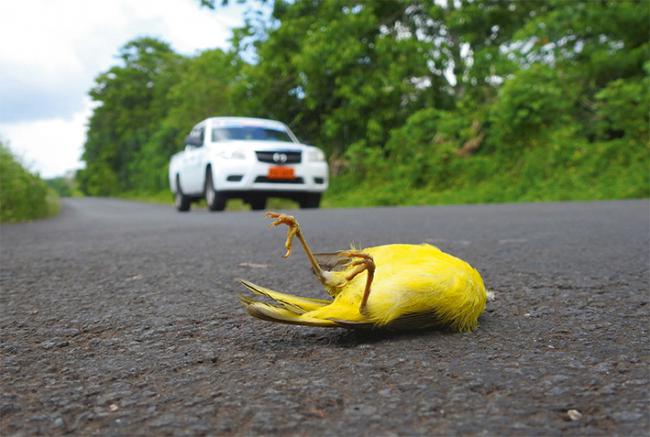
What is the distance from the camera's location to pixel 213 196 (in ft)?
34.7

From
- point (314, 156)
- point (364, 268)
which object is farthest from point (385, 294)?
point (314, 156)

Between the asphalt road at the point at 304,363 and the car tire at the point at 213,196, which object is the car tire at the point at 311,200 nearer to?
the car tire at the point at 213,196

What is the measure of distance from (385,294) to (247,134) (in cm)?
995

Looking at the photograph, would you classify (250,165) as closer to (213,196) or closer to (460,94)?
(213,196)

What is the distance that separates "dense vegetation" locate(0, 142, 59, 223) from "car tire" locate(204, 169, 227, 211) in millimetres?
Answer: 2608

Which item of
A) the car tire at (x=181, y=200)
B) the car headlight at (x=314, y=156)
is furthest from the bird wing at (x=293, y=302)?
the car tire at (x=181, y=200)

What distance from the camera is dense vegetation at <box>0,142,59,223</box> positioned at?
29.3 feet

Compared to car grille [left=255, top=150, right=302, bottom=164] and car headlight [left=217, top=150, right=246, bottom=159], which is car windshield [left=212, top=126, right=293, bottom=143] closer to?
car headlight [left=217, top=150, right=246, bottom=159]

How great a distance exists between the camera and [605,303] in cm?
219

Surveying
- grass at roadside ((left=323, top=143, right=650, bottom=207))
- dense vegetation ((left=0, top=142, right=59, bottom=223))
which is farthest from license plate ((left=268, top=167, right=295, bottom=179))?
grass at roadside ((left=323, top=143, right=650, bottom=207))

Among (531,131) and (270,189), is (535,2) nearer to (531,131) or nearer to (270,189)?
(531,131)

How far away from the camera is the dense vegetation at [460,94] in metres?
12.6

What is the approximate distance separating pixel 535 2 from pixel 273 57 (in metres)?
6.83

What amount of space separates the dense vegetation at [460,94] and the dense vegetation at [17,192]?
22.7 feet
